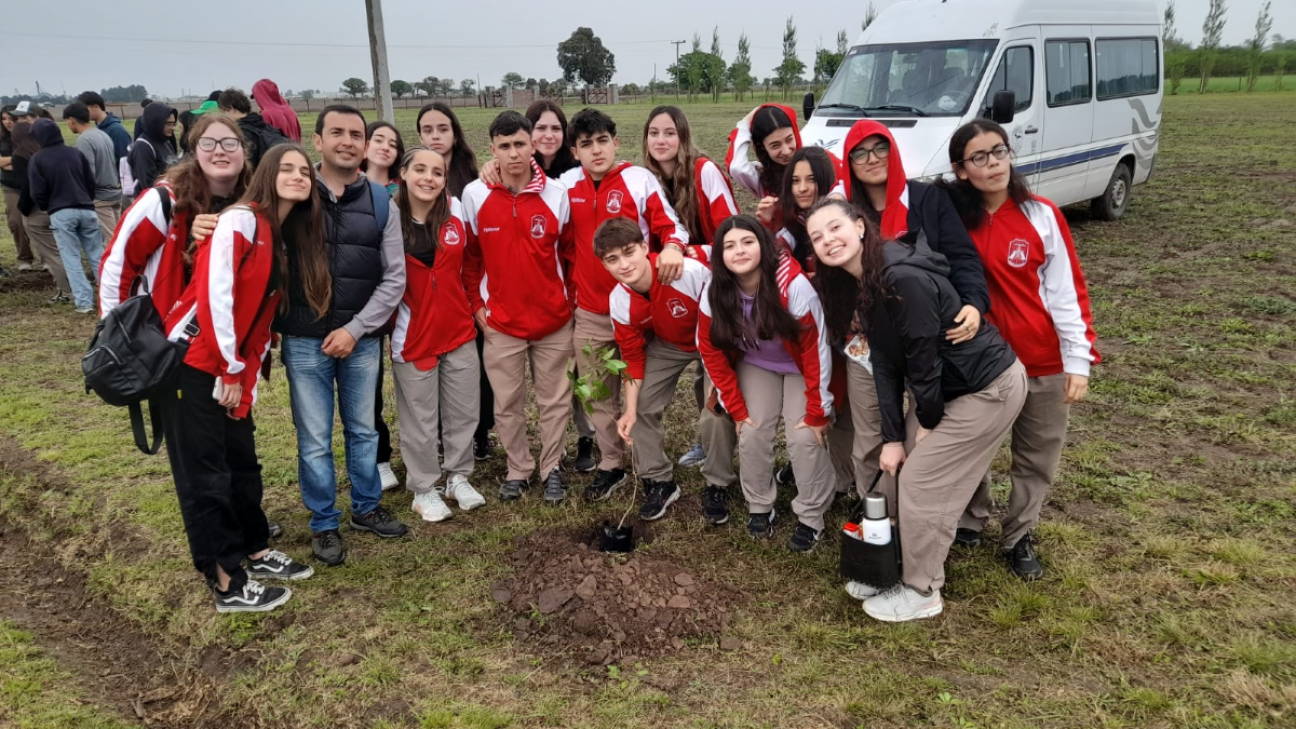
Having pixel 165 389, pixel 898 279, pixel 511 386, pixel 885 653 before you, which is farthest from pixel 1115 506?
pixel 165 389

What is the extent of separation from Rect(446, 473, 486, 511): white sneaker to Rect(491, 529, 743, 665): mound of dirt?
0.68 m

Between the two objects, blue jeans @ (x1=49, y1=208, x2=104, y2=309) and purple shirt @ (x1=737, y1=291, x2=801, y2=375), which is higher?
blue jeans @ (x1=49, y1=208, x2=104, y2=309)

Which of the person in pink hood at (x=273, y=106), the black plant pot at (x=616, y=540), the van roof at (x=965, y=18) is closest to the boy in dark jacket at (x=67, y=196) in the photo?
the person in pink hood at (x=273, y=106)

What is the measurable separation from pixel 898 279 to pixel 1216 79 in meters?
59.6

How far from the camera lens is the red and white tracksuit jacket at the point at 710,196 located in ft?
14.2

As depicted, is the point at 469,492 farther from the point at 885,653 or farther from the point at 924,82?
the point at 924,82

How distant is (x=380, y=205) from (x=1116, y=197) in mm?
10733

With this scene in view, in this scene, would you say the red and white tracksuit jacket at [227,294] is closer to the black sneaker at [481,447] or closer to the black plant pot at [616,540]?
the black plant pot at [616,540]

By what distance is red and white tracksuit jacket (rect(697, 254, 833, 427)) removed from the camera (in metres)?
3.55

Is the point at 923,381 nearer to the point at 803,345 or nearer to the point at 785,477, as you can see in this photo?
the point at 803,345

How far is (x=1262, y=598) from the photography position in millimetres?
3342

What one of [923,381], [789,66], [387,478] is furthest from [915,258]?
[789,66]

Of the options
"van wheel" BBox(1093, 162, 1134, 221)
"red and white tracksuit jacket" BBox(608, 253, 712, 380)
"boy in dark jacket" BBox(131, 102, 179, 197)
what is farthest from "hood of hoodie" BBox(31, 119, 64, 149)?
"van wheel" BBox(1093, 162, 1134, 221)

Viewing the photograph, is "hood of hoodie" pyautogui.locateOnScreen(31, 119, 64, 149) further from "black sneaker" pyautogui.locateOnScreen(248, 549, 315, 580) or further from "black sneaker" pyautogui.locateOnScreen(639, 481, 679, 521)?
"black sneaker" pyautogui.locateOnScreen(639, 481, 679, 521)
